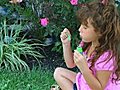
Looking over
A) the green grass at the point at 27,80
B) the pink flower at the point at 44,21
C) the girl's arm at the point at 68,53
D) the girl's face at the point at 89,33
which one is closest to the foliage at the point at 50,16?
the pink flower at the point at 44,21

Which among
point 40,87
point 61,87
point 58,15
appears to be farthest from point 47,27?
point 61,87

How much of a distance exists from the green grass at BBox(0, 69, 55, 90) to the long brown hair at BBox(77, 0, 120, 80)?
126 centimetres

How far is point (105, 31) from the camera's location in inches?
142

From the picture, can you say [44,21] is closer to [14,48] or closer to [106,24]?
[14,48]

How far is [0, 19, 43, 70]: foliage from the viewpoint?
17.2 ft

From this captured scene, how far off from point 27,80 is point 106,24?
1573mm

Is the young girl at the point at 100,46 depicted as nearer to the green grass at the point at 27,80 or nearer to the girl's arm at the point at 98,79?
the girl's arm at the point at 98,79

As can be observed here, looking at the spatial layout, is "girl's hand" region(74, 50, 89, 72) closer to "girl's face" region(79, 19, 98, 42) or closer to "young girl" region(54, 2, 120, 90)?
"young girl" region(54, 2, 120, 90)

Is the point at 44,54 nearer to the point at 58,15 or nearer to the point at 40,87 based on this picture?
the point at 58,15

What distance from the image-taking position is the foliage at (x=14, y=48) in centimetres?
523

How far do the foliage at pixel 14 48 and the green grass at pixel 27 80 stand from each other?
5.7 inches

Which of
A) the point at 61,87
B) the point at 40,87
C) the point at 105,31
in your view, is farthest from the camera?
the point at 40,87

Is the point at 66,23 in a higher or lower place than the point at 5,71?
higher

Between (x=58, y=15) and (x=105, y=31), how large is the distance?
1843mm
